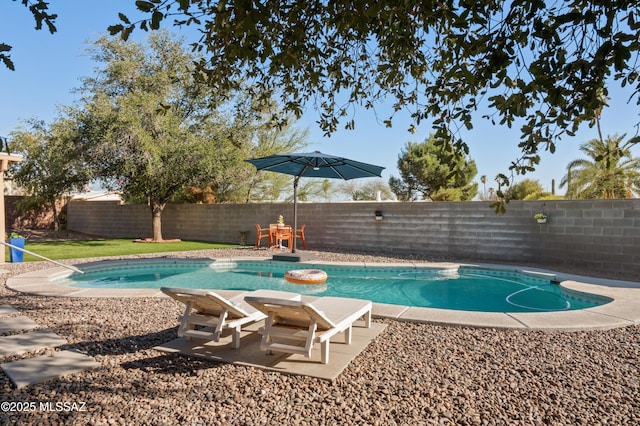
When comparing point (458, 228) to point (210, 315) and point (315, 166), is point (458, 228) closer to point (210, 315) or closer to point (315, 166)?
point (315, 166)

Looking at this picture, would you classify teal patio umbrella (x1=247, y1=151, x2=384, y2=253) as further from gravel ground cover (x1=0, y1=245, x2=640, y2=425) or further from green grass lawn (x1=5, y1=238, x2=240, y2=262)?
gravel ground cover (x1=0, y1=245, x2=640, y2=425)

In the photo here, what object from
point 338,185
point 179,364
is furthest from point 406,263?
point 338,185

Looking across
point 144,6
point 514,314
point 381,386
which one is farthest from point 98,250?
point 144,6

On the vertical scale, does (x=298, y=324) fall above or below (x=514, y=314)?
above

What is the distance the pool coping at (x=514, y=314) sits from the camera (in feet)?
15.4

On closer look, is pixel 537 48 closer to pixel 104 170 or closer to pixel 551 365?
pixel 551 365

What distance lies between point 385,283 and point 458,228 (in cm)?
371

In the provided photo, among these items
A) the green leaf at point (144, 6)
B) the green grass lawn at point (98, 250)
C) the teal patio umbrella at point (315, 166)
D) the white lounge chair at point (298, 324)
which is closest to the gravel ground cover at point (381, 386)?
the white lounge chair at point (298, 324)

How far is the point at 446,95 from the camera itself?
124 inches

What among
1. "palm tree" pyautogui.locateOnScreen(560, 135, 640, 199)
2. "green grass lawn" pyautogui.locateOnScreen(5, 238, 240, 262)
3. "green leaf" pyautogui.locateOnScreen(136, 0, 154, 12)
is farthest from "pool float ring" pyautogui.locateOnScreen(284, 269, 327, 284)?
"palm tree" pyautogui.locateOnScreen(560, 135, 640, 199)

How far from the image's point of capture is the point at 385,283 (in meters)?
8.70

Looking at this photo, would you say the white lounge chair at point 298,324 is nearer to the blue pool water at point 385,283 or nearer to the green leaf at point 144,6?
the green leaf at point 144,6

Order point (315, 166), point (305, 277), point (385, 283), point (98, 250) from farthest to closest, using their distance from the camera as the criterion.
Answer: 1. point (98, 250)
2. point (315, 166)
3. point (385, 283)
4. point (305, 277)

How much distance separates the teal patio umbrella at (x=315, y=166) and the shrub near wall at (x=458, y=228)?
2253 mm
